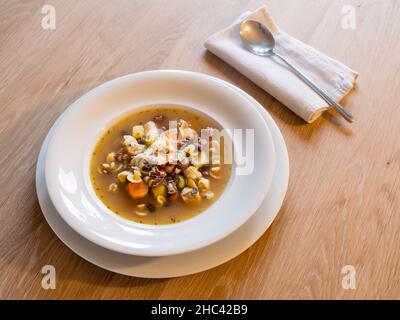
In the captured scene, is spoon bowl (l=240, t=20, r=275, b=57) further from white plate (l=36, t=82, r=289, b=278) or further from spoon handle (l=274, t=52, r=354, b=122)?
white plate (l=36, t=82, r=289, b=278)

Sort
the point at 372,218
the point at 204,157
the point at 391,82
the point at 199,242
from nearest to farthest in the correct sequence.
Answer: the point at 199,242 → the point at 372,218 → the point at 204,157 → the point at 391,82

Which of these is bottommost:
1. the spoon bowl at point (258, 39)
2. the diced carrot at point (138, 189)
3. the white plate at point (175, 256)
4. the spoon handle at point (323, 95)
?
the white plate at point (175, 256)

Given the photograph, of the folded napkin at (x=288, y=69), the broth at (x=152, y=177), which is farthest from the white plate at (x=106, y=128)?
the folded napkin at (x=288, y=69)

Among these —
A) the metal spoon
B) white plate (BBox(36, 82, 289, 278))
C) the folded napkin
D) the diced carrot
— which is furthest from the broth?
the metal spoon

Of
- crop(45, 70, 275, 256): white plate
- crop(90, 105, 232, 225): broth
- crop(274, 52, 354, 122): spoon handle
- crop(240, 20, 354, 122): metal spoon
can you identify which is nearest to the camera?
crop(45, 70, 275, 256): white plate

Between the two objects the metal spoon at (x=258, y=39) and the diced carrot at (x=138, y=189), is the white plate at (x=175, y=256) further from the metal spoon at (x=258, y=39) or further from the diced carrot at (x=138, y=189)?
the metal spoon at (x=258, y=39)
